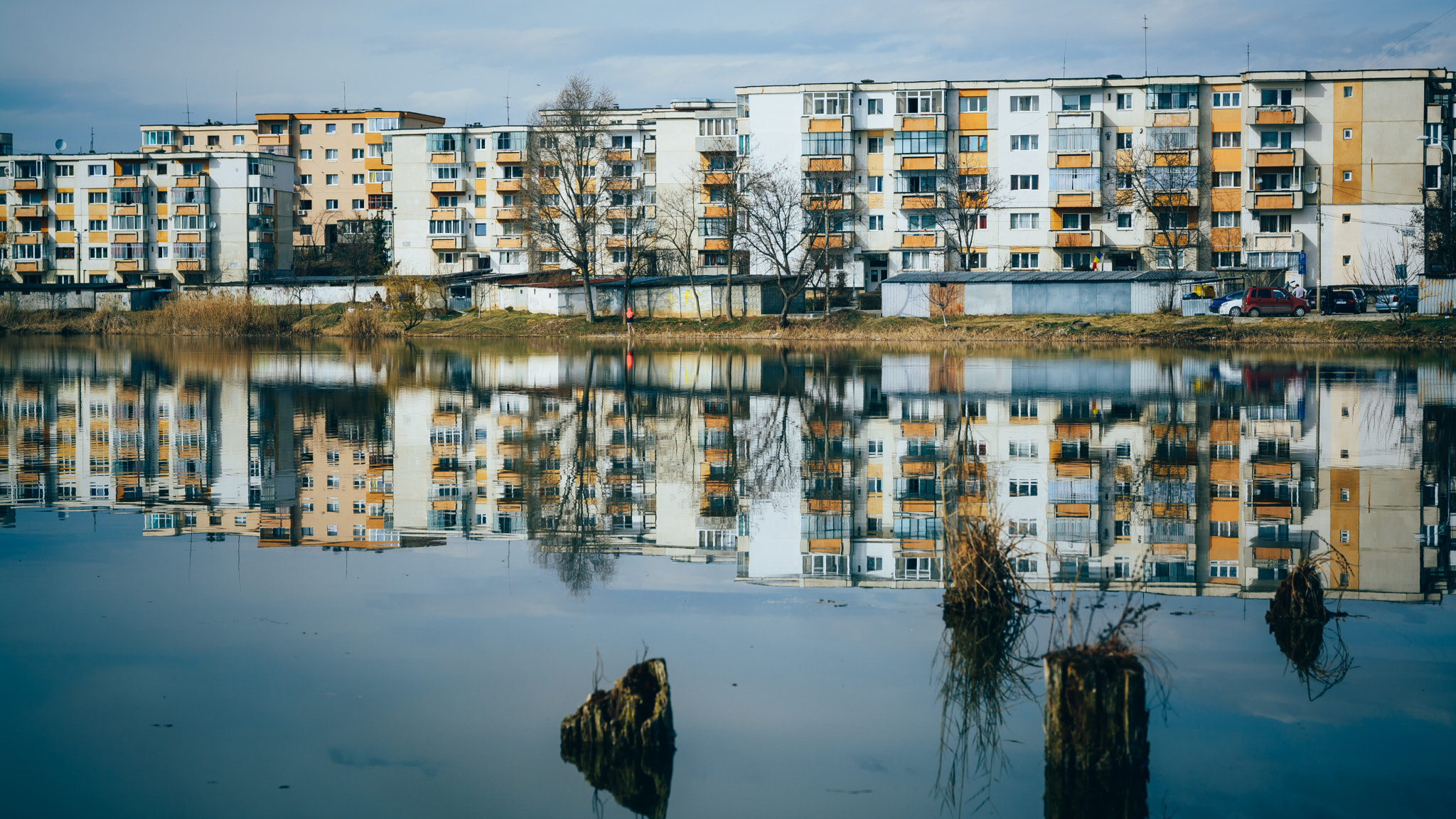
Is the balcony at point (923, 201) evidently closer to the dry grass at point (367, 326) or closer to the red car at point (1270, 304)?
A: the red car at point (1270, 304)

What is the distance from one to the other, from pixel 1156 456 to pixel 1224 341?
46.0 m

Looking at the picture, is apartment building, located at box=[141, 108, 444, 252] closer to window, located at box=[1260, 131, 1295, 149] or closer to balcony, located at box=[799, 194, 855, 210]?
balcony, located at box=[799, 194, 855, 210]

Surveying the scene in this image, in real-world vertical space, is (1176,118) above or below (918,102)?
below

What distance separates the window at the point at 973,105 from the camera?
89.4m

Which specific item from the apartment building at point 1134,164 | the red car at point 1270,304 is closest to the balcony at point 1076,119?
the apartment building at point 1134,164

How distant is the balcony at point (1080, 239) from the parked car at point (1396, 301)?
1888 centimetres

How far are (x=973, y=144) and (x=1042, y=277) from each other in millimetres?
15719

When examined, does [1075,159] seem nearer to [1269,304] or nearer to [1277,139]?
[1277,139]

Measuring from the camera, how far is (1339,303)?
238 ft

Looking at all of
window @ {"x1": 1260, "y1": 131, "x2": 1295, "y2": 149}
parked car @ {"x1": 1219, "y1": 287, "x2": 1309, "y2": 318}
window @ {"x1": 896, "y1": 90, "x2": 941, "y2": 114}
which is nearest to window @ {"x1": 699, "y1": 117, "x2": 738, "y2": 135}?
window @ {"x1": 896, "y1": 90, "x2": 941, "y2": 114}

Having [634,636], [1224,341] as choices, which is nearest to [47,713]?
[634,636]

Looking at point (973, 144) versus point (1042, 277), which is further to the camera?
point (973, 144)

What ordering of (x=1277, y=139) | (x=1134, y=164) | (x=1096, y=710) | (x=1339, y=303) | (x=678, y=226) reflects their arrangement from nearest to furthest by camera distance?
1. (x=1096, y=710)
2. (x=1339, y=303)
3. (x=1134, y=164)
4. (x=1277, y=139)
5. (x=678, y=226)

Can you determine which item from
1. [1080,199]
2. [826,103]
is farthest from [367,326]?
[1080,199]
